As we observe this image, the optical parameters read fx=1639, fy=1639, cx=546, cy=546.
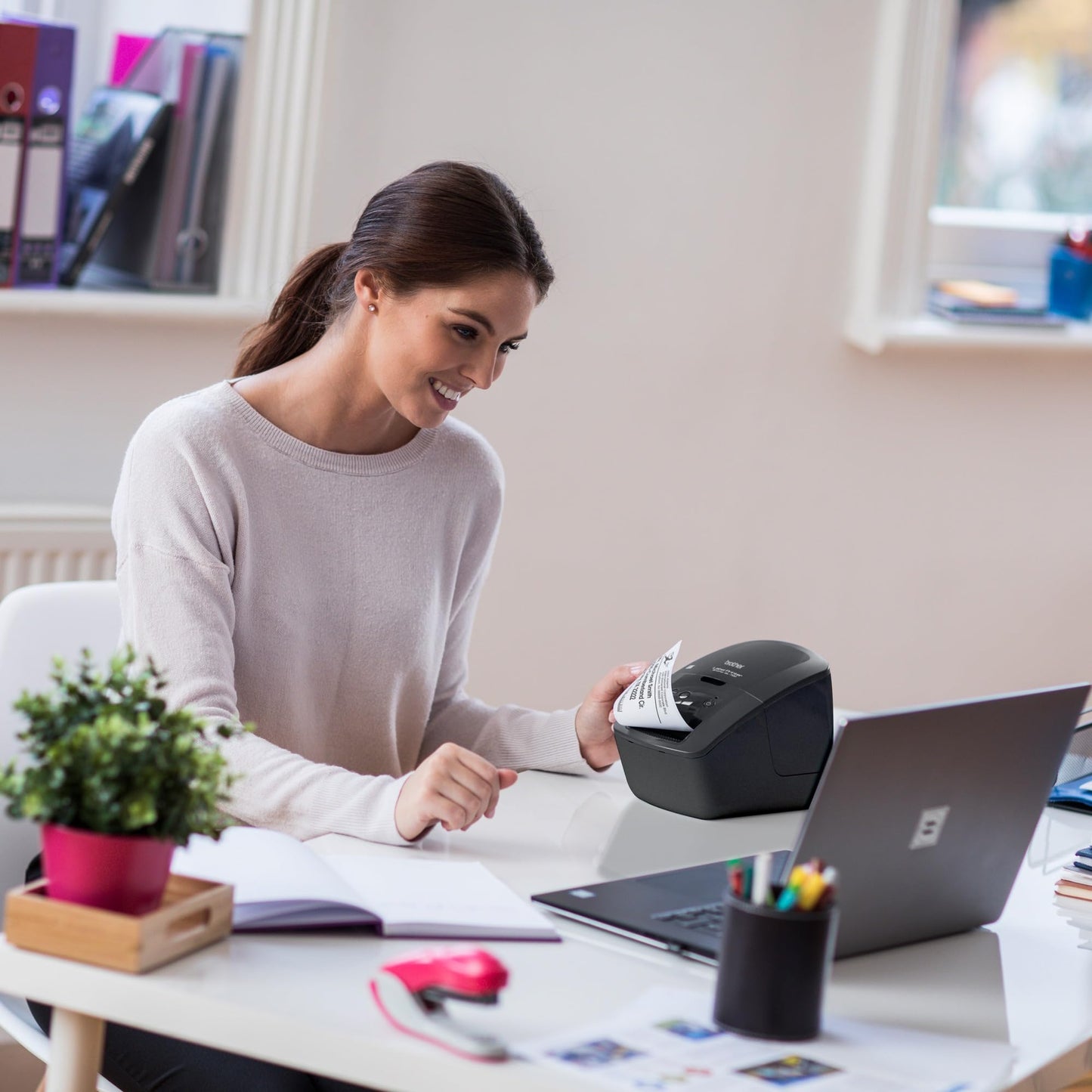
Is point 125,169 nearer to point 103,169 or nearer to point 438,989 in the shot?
point 103,169

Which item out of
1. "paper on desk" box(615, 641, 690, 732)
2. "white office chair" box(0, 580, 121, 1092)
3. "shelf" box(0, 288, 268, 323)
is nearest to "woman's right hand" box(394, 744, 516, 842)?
"paper on desk" box(615, 641, 690, 732)

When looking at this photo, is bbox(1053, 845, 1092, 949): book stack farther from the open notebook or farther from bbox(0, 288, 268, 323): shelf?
bbox(0, 288, 268, 323): shelf

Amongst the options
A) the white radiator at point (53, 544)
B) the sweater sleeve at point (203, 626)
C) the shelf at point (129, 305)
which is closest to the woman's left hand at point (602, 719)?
the sweater sleeve at point (203, 626)

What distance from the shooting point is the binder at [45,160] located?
2.39 metres

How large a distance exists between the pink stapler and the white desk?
0.01m

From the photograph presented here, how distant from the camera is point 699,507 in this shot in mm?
3070

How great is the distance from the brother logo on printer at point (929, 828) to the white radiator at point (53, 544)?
1.57 m

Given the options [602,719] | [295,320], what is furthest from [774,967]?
[295,320]

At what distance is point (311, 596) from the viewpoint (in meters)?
1.71

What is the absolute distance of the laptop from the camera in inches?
42.9

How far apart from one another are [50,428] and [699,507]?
1194mm

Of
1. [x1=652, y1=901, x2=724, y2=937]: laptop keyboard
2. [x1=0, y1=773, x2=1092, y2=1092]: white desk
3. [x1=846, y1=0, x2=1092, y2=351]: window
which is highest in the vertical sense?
[x1=846, y1=0, x2=1092, y2=351]: window

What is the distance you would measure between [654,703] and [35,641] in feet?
2.08

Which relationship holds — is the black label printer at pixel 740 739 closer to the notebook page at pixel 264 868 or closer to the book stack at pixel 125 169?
the notebook page at pixel 264 868
